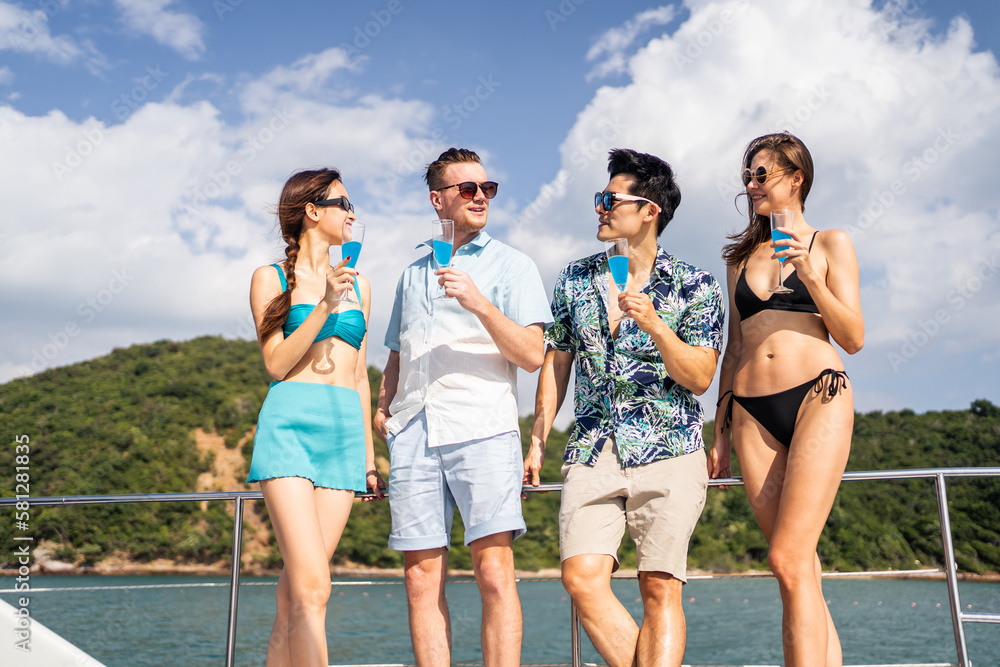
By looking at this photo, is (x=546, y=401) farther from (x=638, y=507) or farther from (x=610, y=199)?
(x=610, y=199)

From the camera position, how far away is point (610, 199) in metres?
2.70

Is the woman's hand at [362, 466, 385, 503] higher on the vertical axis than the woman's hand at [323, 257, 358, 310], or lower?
lower

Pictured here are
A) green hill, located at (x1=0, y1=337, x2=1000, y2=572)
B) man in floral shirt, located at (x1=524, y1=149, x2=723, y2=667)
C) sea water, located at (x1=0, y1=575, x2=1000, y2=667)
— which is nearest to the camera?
man in floral shirt, located at (x1=524, y1=149, x2=723, y2=667)

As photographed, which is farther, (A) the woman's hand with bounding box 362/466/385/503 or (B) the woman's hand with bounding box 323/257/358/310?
(A) the woman's hand with bounding box 362/466/385/503

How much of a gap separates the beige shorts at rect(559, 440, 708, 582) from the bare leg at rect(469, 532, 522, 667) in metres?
0.21

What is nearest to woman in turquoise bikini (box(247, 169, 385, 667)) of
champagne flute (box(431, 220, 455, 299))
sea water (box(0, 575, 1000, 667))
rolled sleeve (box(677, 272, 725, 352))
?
champagne flute (box(431, 220, 455, 299))

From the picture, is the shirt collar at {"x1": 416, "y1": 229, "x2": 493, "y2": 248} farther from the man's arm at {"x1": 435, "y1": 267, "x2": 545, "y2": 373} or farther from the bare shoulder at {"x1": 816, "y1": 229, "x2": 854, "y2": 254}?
the bare shoulder at {"x1": 816, "y1": 229, "x2": 854, "y2": 254}

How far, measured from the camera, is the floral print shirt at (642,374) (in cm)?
248

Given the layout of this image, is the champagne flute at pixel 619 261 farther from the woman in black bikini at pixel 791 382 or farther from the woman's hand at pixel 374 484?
the woman's hand at pixel 374 484

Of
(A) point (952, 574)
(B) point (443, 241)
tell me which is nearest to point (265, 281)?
(B) point (443, 241)

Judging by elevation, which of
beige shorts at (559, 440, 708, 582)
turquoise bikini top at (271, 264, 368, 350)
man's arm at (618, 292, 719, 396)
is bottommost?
beige shorts at (559, 440, 708, 582)

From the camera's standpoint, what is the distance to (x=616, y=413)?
8.28 feet

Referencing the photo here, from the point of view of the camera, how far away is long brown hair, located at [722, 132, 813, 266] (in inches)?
104

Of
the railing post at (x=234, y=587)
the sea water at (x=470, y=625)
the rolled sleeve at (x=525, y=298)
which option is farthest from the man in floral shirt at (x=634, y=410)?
the sea water at (x=470, y=625)
